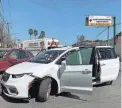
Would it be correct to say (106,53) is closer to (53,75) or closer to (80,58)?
(80,58)

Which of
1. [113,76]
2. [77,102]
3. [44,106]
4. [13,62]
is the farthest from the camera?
[13,62]

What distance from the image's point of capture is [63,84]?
7586 mm

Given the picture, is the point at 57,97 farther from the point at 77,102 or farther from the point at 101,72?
the point at 101,72

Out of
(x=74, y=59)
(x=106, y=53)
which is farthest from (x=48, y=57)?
(x=106, y=53)

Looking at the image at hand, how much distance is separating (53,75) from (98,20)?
3323cm

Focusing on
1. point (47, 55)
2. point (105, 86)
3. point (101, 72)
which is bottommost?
point (105, 86)

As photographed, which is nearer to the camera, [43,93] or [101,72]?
[43,93]

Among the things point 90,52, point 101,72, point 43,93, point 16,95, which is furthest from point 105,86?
point 16,95

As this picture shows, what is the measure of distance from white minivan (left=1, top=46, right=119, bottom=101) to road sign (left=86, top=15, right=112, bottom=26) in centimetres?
3087

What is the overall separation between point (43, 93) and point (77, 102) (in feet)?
3.38

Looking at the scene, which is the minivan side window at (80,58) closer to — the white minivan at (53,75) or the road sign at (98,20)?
the white minivan at (53,75)

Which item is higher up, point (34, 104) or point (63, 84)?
point (63, 84)

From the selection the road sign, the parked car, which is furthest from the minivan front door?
the road sign

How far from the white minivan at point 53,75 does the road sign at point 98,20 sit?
30.9 meters
